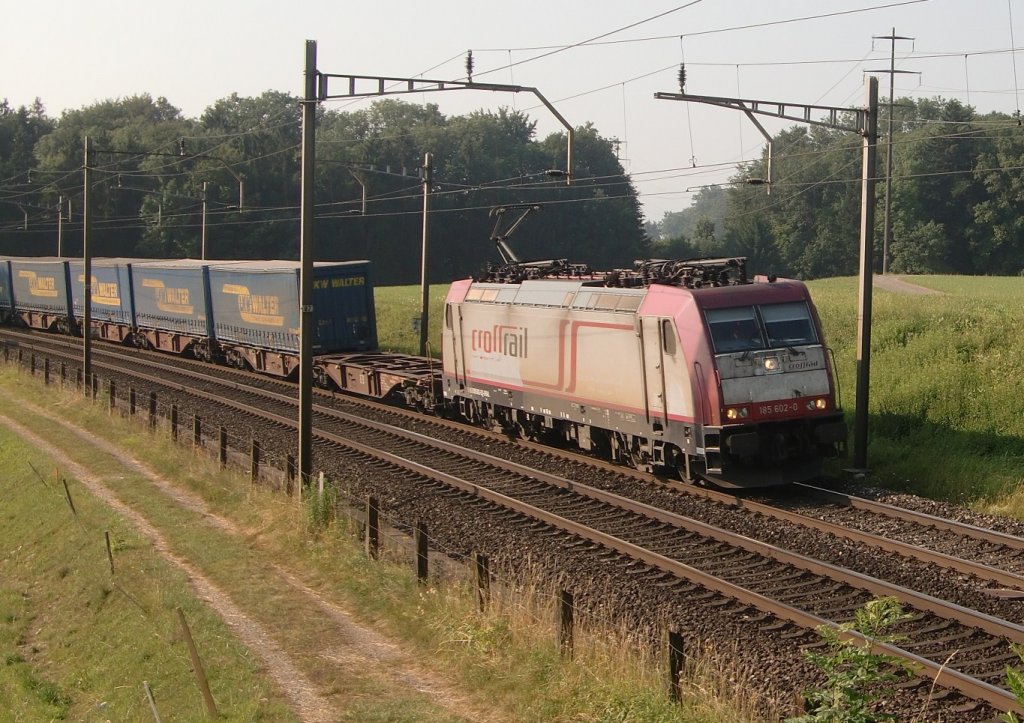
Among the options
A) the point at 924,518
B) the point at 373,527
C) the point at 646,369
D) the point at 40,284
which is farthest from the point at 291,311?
the point at 40,284

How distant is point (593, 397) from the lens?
18469mm

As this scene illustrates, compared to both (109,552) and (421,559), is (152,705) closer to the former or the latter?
(421,559)

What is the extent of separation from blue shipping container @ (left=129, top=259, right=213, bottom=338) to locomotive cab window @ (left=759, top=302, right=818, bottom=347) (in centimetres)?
2395

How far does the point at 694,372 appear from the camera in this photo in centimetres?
1590

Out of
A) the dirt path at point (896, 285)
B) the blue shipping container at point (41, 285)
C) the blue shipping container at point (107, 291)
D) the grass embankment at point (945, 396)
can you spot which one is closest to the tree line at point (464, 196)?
the dirt path at point (896, 285)

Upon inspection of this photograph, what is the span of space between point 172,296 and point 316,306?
976cm

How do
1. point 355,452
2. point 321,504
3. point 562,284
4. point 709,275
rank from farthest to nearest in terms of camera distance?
point 355,452 → point 562,284 → point 709,275 → point 321,504

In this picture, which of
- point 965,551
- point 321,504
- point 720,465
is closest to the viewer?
point 965,551

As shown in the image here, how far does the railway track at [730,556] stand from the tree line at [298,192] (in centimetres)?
5566

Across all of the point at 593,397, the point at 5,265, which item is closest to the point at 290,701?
the point at 593,397

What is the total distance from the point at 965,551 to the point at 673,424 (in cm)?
459

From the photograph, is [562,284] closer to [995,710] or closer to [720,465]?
[720,465]

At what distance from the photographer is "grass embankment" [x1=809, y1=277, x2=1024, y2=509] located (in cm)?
1744

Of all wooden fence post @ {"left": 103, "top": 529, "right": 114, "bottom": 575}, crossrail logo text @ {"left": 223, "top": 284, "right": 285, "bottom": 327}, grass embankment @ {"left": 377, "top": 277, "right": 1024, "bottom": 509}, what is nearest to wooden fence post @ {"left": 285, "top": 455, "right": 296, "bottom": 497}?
wooden fence post @ {"left": 103, "top": 529, "right": 114, "bottom": 575}
